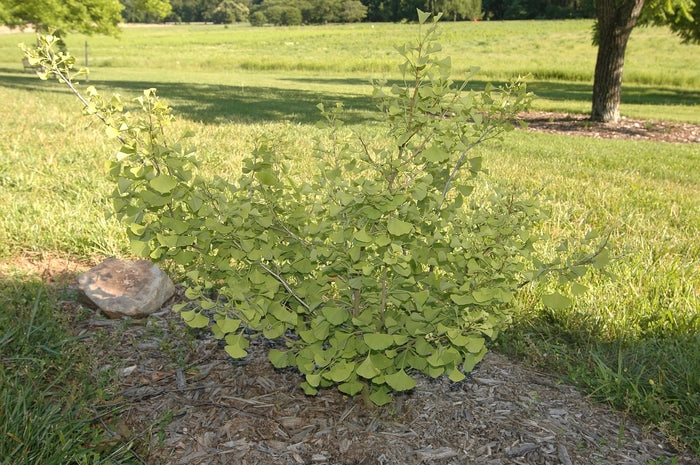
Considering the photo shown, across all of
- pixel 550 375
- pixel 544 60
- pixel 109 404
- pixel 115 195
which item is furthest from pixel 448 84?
pixel 544 60

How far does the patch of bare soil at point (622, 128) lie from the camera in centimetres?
1270

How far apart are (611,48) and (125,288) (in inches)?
497

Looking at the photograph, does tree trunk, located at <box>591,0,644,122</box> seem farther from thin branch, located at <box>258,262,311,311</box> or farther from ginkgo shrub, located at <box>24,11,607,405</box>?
thin branch, located at <box>258,262,311,311</box>

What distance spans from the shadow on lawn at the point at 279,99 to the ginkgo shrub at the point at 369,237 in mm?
5644

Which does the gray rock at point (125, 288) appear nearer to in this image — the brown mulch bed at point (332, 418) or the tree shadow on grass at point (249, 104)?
the brown mulch bed at point (332, 418)

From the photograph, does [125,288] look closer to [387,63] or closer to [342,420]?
[342,420]

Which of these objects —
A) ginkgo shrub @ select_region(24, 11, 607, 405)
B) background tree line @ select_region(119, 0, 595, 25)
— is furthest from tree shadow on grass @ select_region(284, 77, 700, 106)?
background tree line @ select_region(119, 0, 595, 25)

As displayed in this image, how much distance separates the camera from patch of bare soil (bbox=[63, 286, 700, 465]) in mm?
2502

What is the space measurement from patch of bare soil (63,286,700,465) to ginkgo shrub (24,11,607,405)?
27cm

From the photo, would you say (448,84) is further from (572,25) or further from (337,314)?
(572,25)

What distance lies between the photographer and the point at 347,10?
303 feet

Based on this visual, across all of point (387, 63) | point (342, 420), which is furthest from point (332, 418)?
point (387, 63)

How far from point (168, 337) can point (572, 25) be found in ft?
204

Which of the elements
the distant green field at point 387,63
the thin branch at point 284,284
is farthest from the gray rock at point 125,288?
the distant green field at point 387,63
